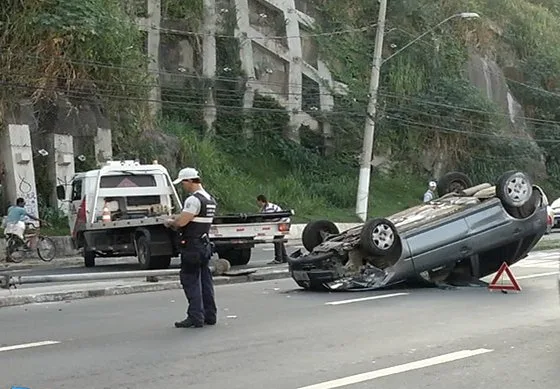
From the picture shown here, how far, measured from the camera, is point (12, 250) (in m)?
22.2

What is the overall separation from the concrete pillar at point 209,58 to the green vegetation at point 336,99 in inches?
11.0

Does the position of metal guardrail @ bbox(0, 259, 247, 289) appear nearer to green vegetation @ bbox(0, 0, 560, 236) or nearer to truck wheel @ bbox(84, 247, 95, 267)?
truck wheel @ bbox(84, 247, 95, 267)

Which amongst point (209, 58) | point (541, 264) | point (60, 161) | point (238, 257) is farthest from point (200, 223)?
point (209, 58)

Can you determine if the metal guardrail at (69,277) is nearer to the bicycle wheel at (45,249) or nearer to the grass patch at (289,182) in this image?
the bicycle wheel at (45,249)

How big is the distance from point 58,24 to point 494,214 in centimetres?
1642

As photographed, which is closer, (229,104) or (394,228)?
(394,228)

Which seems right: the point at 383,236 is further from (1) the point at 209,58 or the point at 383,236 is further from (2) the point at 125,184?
(1) the point at 209,58

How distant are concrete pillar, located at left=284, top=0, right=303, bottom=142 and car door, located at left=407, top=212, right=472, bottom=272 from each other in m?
25.5

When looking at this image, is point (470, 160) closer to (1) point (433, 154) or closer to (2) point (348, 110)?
(1) point (433, 154)

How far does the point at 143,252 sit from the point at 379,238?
6670 millimetres

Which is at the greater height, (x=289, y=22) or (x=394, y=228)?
(x=289, y=22)

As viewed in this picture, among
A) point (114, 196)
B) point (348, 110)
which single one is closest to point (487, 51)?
point (348, 110)

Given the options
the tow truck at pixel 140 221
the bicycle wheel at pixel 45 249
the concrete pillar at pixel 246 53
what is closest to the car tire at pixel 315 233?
the tow truck at pixel 140 221

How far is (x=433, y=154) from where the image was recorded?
43.6 metres
